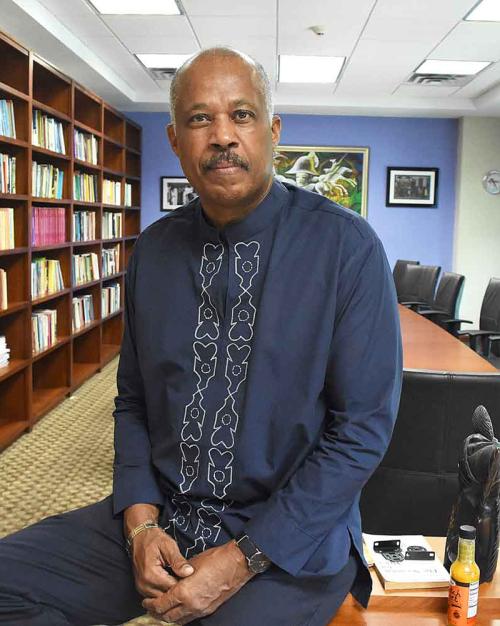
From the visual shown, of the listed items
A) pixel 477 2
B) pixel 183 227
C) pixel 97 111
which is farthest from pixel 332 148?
pixel 183 227

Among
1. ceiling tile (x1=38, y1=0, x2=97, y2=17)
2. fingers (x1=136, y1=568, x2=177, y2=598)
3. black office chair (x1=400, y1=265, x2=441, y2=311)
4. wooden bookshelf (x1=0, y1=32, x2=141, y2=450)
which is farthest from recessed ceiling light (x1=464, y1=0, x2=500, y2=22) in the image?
fingers (x1=136, y1=568, x2=177, y2=598)

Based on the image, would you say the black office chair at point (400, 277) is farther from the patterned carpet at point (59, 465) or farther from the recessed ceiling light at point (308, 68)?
the patterned carpet at point (59, 465)

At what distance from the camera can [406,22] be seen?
16.6ft

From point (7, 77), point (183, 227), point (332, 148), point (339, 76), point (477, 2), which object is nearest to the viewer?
point (183, 227)

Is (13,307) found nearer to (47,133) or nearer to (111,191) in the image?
(47,133)

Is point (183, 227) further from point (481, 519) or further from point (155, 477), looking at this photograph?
point (481, 519)

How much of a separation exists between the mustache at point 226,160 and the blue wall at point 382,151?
7385mm

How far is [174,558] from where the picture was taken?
4.13 feet

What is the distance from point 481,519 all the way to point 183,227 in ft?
2.99

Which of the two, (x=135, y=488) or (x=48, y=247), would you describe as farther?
(x=48, y=247)

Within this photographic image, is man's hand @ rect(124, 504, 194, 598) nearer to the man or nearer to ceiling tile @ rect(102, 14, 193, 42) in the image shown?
the man

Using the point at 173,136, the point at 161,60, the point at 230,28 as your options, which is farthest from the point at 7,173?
the point at 173,136

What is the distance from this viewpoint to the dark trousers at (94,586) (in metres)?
1.22

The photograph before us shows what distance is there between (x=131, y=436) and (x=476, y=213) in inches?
306
